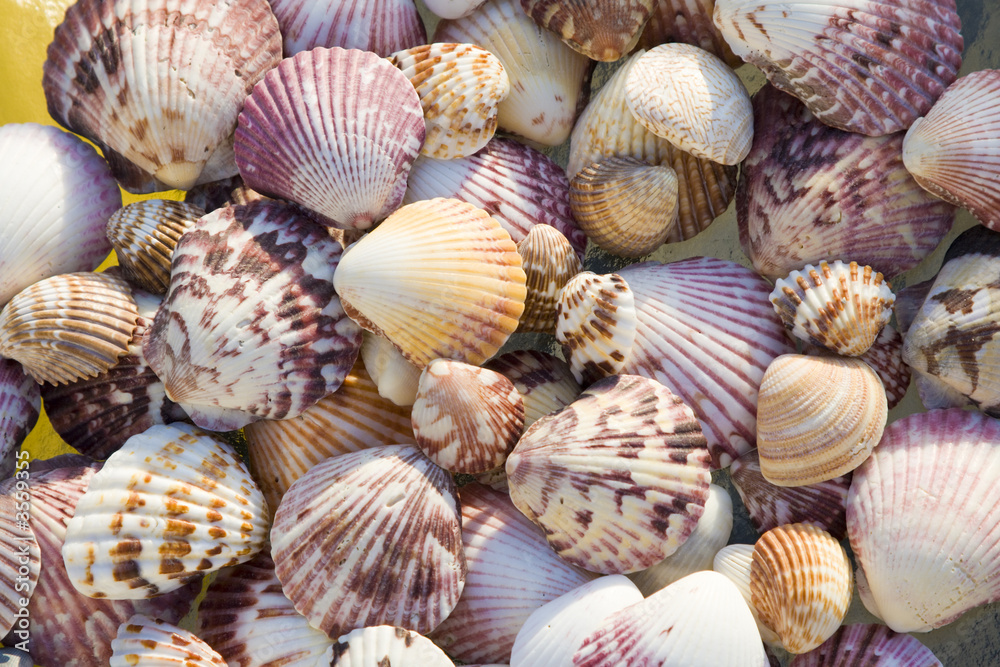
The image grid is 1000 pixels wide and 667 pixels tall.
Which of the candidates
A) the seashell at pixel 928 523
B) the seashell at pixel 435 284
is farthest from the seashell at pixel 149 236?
the seashell at pixel 928 523

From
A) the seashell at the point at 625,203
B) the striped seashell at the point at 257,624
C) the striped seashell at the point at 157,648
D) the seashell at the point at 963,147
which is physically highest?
the seashell at the point at 963,147

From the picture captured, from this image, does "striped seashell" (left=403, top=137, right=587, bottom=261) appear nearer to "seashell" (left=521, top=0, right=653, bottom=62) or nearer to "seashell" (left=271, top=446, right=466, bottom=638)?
"seashell" (left=521, top=0, right=653, bottom=62)

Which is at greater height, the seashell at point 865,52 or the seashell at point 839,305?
the seashell at point 865,52

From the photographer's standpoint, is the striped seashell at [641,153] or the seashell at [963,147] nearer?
the seashell at [963,147]

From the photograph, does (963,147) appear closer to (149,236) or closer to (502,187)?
(502,187)

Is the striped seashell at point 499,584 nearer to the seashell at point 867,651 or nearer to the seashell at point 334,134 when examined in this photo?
the seashell at point 867,651

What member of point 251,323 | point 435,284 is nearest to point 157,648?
point 251,323

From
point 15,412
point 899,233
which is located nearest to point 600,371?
point 899,233
